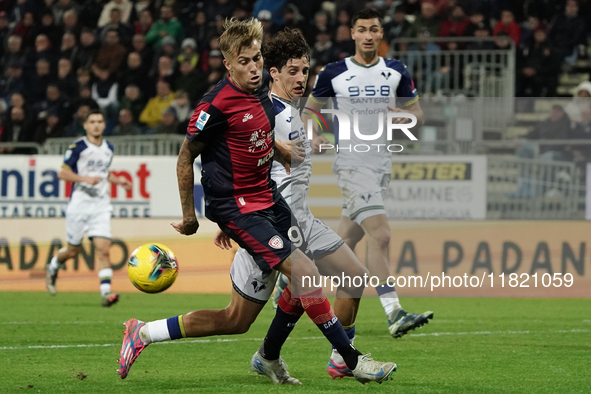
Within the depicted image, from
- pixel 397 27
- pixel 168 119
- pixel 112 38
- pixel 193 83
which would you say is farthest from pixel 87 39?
pixel 397 27

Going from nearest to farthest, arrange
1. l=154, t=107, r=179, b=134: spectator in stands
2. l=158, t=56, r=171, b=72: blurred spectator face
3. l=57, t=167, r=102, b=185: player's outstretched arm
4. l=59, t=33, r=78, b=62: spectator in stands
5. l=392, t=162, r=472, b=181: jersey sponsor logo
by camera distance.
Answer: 1. l=57, t=167, r=102, b=185: player's outstretched arm
2. l=392, t=162, r=472, b=181: jersey sponsor logo
3. l=154, t=107, r=179, b=134: spectator in stands
4. l=158, t=56, r=171, b=72: blurred spectator face
5. l=59, t=33, r=78, b=62: spectator in stands

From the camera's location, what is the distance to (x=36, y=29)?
1941cm

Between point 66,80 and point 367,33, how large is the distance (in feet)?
36.1

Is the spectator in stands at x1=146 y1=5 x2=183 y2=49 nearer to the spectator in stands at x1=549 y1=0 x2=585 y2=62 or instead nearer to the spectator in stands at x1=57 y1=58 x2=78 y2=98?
the spectator in stands at x1=57 y1=58 x2=78 y2=98

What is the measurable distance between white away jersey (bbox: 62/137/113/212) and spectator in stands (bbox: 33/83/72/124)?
549 centimetres

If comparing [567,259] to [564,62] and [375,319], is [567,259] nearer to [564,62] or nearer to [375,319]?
[375,319]

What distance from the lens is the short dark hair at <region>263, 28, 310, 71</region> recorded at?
611 cm

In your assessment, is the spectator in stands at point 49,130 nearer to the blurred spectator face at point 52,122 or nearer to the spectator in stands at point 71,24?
the blurred spectator face at point 52,122

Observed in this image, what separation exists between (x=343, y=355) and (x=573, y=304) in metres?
6.97

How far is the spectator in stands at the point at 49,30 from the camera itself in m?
19.2

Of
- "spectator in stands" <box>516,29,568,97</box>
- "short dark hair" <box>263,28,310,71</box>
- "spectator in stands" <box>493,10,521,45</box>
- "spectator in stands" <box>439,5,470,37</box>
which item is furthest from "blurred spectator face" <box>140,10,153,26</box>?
"short dark hair" <box>263,28,310,71</box>

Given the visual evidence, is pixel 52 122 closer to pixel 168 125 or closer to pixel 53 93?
pixel 53 93

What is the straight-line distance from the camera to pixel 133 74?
17.9 m

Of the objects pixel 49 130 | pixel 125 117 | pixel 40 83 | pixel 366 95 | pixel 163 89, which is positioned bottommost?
pixel 49 130
